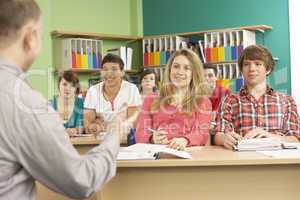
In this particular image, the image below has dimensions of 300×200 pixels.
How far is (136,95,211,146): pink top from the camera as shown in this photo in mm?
2526

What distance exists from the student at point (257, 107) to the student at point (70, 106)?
1.43 m

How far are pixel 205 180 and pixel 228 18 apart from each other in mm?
4344

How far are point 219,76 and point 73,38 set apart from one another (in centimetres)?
203

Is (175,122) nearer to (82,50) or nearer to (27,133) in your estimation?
(27,133)

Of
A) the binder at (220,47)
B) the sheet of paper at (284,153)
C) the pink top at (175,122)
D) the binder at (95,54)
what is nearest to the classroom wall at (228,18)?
the binder at (220,47)

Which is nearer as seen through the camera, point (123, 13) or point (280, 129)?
point (280, 129)

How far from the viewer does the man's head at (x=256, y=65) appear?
2752mm

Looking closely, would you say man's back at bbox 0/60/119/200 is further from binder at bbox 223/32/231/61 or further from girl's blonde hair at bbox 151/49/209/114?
binder at bbox 223/32/231/61

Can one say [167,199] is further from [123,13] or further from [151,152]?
[123,13]

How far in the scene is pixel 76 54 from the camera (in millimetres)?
5871

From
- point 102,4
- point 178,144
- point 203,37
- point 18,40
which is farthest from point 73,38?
point 18,40

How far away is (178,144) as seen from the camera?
2.25 m

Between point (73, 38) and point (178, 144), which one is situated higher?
point (73, 38)

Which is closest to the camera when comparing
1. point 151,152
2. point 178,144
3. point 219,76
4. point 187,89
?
point 151,152
